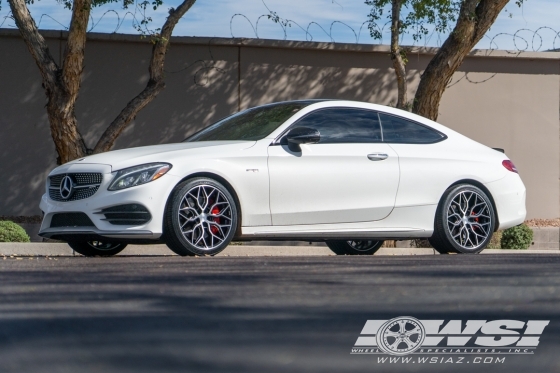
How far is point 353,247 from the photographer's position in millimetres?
9938

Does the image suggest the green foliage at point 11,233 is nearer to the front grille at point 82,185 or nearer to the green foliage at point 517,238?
the front grille at point 82,185

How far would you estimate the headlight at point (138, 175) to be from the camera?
301 inches

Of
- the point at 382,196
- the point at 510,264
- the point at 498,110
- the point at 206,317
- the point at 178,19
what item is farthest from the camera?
the point at 498,110

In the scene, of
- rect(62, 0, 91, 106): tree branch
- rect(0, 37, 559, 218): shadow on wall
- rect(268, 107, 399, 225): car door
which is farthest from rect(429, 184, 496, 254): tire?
rect(0, 37, 559, 218): shadow on wall

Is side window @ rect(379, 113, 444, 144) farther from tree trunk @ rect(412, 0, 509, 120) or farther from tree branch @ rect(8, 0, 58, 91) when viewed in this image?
tree branch @ rect(8, 0, 58, 91)

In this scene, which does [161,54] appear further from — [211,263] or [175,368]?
[175,368]

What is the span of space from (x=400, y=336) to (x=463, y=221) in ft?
19.3

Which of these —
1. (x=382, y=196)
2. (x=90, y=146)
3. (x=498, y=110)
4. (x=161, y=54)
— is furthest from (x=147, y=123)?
(x=382, y=196)

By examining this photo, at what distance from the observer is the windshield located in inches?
338

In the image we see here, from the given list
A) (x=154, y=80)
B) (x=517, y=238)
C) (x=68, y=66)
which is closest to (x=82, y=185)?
(x=68, y=66)

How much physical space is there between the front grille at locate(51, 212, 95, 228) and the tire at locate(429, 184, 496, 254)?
329 centimetres

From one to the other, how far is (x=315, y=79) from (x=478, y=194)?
766cm

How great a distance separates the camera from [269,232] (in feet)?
26.7

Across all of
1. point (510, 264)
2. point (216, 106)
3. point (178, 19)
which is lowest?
point (510, 264)
